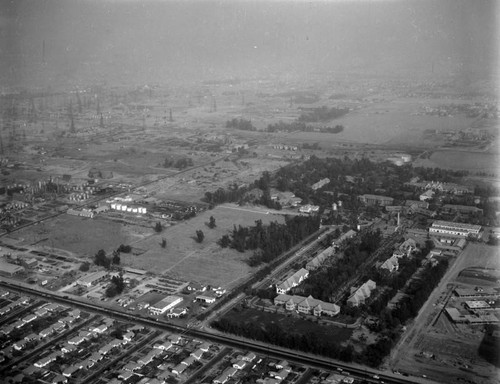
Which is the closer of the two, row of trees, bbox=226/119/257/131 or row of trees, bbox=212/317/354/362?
row of trees, bbox=212/317/354/362

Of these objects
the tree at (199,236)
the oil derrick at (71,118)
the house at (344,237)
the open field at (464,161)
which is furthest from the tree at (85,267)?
the oil derrick at (71,118)

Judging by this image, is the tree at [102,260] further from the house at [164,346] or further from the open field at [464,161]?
the open field at [464,161]

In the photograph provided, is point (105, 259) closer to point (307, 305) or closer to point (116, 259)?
point (116, 259)

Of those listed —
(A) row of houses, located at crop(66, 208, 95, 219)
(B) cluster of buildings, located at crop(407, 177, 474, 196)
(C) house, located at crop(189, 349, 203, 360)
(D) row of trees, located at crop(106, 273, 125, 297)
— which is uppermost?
(A) row of houses, located at crop(66, 208, 95, 219)

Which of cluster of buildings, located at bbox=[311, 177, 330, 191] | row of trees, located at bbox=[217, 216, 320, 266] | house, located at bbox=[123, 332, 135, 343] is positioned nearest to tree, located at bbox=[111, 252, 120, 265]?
row of trees, located at bbox=[217, 216, 320, 266]

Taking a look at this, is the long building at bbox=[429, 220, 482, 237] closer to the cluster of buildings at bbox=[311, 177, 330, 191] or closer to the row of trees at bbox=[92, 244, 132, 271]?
the cluster of buildings at bbox=[311, 177, 330, 191]

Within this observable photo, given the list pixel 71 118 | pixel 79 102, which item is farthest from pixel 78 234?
pixel 79 102

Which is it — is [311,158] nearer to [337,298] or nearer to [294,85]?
[337,298]
